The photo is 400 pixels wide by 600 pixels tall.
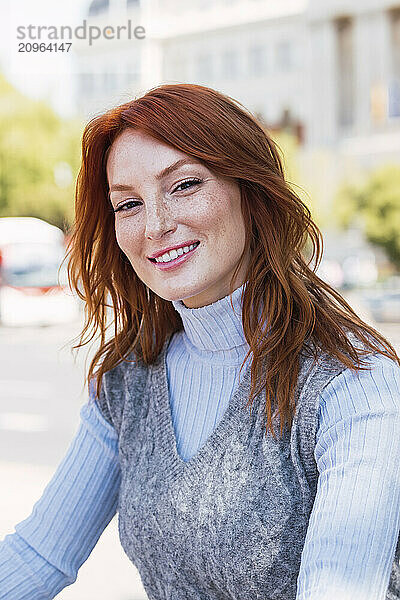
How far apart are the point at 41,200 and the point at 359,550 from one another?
22.4 metres

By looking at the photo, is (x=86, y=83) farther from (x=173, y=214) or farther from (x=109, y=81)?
(x=173, y=214)

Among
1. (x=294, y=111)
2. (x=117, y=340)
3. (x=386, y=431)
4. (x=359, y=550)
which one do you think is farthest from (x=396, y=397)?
(x=294, y=111)

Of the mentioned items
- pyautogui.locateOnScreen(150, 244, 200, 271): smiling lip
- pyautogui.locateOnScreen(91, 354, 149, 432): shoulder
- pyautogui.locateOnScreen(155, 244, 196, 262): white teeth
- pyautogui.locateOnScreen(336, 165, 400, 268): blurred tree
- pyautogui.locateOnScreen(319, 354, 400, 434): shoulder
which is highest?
pyautogui.locateOnScreen(336, 165, 400, 268): blurred tree

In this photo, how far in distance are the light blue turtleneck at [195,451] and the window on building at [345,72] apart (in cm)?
3646

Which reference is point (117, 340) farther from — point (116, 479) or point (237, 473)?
point (237, 473)

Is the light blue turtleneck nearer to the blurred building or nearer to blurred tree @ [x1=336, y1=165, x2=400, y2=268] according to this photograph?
blurred tree @ [x1=336, y1=165, x2=400, y2=268]

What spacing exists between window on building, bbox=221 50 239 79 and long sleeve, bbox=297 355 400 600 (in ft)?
126

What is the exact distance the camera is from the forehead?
3.96ft

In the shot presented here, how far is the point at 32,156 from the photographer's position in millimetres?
22266

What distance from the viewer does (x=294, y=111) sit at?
122 ft

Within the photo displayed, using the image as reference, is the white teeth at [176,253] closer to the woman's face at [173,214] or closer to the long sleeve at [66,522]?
the woman's face at [173,214]

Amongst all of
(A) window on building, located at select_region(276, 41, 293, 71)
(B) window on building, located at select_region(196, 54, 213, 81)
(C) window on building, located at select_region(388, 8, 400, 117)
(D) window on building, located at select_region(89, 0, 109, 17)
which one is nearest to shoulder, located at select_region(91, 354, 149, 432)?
(C) window on building, located at select_region(388, 8, 400, 117)

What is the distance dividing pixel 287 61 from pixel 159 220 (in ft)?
125

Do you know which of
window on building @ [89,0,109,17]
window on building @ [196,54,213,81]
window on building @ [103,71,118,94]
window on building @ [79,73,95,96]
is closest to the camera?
window on building @ [196,54,213,81]
